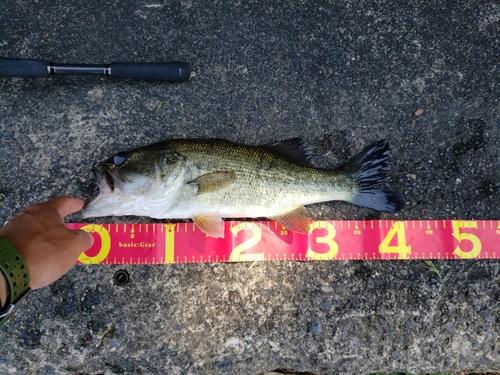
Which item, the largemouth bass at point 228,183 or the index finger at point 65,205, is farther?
the largemouth bass at point 228,183

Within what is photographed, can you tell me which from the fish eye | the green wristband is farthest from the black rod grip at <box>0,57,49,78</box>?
the green wristband

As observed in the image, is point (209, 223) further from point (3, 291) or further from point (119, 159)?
point (3, 291)

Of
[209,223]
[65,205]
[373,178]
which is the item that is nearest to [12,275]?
[65,205]

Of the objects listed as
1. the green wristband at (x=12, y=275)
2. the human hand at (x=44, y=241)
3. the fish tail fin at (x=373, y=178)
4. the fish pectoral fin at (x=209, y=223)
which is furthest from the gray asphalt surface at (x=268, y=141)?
the green wristband at (x=12, y=275)

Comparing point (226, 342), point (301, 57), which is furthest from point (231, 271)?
point (301, 57)

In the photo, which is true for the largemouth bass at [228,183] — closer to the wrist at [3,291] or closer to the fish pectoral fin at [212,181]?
the fish pectoral fin at [212,181]

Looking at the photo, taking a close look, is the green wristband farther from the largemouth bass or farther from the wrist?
the largemouth bass
